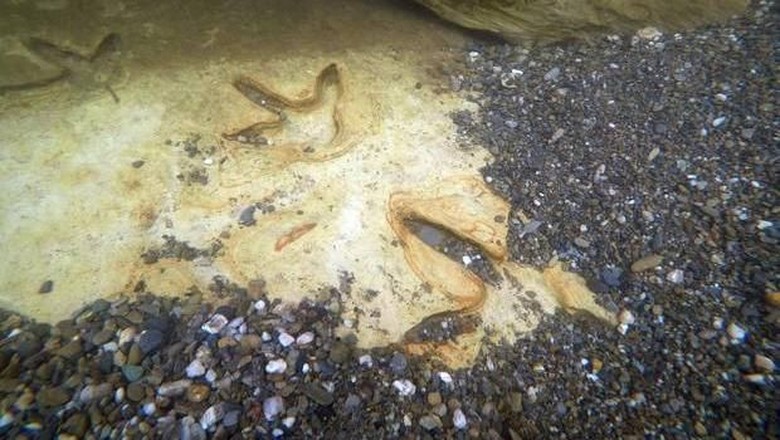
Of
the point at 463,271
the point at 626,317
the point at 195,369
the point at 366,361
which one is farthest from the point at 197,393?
the point at 626,317

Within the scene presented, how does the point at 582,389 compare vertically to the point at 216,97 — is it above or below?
below

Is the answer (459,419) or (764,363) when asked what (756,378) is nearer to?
A: (764,363)

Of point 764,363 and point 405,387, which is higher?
point 764,363

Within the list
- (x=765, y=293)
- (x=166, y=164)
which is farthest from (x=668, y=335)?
(x=166, y=164)

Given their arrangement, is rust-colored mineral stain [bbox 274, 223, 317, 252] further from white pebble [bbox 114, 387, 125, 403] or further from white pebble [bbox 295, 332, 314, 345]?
white pebble [bbox 114, 387, 125, 403]

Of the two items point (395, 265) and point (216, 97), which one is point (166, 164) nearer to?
point (216, 97)

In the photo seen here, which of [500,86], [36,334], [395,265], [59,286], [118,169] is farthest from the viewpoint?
[500,86]
